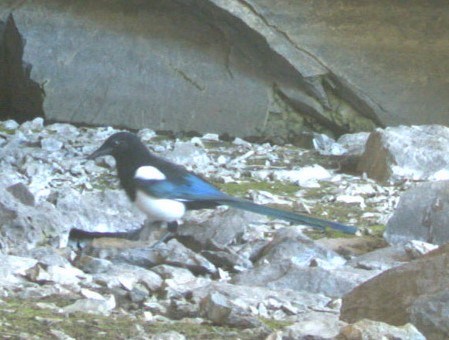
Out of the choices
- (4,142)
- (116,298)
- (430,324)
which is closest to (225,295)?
(116,298)

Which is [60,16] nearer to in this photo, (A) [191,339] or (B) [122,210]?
(B) [122,210]

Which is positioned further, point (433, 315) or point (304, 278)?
point (304, 278)

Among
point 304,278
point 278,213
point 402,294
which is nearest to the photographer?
point 402,294

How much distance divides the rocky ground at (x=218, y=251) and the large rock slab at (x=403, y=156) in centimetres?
1

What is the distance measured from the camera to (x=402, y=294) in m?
2.58

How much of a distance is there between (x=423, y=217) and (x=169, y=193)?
828 mm

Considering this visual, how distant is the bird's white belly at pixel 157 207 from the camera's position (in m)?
4.14

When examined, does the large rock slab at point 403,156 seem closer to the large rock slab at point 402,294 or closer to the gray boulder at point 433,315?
the large rock slab at point 402,294

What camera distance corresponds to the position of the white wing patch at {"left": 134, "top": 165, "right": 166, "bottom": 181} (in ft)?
13.8

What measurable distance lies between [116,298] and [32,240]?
882mm

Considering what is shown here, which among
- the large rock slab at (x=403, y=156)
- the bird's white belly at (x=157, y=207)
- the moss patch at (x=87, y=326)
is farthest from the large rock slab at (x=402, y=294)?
the large rock slab at (x=403, y=156)

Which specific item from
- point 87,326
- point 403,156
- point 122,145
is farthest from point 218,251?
point 403,156

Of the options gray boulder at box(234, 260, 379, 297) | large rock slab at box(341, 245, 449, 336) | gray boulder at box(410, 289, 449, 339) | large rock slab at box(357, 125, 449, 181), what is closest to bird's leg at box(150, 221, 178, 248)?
gray boulder at box(234, 260, 379, 297)

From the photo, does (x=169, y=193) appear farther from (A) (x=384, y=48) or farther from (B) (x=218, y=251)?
(A) (x=384, y=48)
